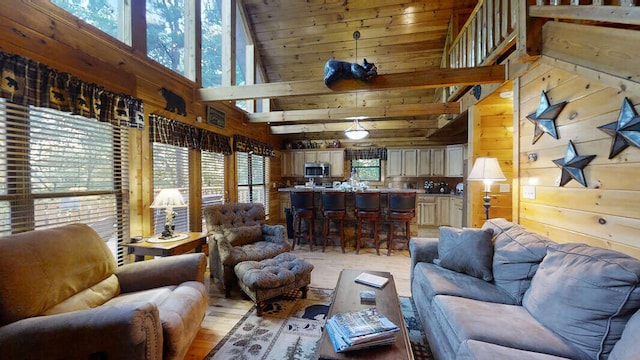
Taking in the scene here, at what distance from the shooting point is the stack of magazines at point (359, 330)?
124 cm

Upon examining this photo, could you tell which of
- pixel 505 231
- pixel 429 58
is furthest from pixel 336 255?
pixel 429 58

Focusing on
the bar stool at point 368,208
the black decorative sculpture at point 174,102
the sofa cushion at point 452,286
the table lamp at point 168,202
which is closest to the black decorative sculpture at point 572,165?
the sofa cushion at point 452,286

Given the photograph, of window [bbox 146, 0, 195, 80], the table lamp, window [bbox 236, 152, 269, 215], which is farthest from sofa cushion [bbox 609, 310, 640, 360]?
window [bbox 236, 152, 269, 215]

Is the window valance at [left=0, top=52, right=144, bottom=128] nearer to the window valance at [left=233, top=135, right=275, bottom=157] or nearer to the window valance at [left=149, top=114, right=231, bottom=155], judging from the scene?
the window valance at [left=149, top=114, right=231, bottom=155]

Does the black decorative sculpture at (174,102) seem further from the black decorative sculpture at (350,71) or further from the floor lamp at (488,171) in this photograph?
the floor lamp at (488,171)

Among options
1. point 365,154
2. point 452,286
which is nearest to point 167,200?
point 452,286

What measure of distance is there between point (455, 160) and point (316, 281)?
4.89 metres

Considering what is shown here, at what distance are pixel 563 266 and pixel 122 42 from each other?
13.6 ft

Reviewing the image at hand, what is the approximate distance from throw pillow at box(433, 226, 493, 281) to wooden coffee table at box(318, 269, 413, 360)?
641 mm

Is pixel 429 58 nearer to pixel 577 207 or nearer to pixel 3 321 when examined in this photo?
pixel 577 207

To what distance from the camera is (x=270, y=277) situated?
235cm

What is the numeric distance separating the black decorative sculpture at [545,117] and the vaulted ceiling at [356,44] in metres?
1.95

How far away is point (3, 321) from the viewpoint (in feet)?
4.10

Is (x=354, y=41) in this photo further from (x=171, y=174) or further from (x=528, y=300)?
(x=528, y=300)
